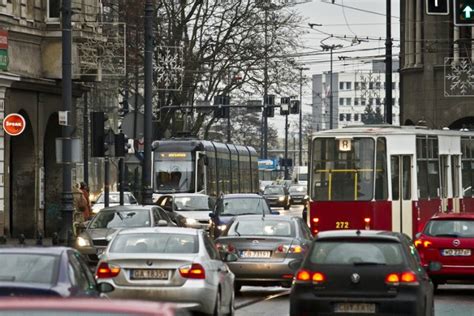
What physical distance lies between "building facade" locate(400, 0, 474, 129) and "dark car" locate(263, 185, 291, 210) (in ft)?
61.7

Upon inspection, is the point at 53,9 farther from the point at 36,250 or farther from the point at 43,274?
the point at 43,274

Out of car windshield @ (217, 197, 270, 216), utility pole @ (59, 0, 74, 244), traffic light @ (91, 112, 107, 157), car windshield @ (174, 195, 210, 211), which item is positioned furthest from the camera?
car windshield @ (174, 195, 210, 211)

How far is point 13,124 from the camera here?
3525 cm

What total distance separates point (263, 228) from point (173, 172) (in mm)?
28164

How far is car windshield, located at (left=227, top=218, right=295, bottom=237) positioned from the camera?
→ 997 inches

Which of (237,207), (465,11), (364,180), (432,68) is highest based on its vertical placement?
(432,68)

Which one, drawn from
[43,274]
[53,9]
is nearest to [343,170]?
[53,9]

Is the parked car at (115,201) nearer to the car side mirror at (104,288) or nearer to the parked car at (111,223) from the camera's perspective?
the parked car at (111,223)

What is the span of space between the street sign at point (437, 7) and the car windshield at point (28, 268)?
56.2 ft

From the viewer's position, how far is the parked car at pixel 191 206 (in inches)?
1714

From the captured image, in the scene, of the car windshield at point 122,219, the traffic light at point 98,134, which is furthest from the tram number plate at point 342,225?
the traffic light at point 98,134

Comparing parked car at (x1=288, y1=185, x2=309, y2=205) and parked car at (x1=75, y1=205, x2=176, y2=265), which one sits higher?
parked car at (x1=75, y1=205, x2=176, y2=265)

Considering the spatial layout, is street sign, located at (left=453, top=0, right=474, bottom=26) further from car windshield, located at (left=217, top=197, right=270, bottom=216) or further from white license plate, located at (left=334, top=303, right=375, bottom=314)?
white license plate, located at (left=334, top=303, right=375, bottom=314)

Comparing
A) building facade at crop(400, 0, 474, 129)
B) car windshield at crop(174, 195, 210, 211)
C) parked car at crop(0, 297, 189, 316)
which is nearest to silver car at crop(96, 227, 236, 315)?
parked car at crop(0, 297, 189, 316)
